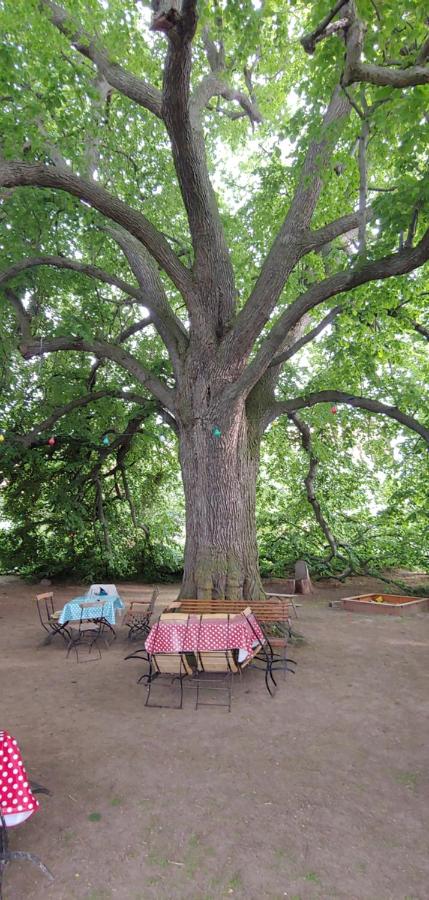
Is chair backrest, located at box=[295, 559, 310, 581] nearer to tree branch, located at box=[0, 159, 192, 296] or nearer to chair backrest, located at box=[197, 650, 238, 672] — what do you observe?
chair backrest, located at box=[197, 650, 238, 672]

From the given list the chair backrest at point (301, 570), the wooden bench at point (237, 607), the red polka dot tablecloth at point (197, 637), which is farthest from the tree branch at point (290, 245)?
the chair backrest at point (301, 570)

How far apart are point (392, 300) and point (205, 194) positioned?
3571mm

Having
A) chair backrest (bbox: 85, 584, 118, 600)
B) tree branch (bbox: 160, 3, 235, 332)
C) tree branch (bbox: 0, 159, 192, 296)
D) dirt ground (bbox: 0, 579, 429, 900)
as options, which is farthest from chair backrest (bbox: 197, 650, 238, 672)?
tree branch (bbox: 0, 159, 192, 296)

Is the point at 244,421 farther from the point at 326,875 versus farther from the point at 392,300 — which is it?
the point at 326,875

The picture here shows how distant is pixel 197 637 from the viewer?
233 inches

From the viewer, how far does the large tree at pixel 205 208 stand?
595 cm

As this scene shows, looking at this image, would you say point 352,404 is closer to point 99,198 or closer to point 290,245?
point 290,245

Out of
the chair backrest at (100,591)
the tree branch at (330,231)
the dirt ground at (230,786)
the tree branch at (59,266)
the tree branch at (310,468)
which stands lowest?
the dirt ground at (230,786)

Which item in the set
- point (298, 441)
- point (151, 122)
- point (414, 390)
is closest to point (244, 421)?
point (414, 390)

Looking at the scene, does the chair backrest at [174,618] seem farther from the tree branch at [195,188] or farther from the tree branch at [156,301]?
the tree branch at [195,188]

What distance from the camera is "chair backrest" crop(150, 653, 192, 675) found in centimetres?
590

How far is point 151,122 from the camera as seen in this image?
10797mm

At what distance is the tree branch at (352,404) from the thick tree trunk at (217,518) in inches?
58.6

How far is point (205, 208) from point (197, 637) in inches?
235
